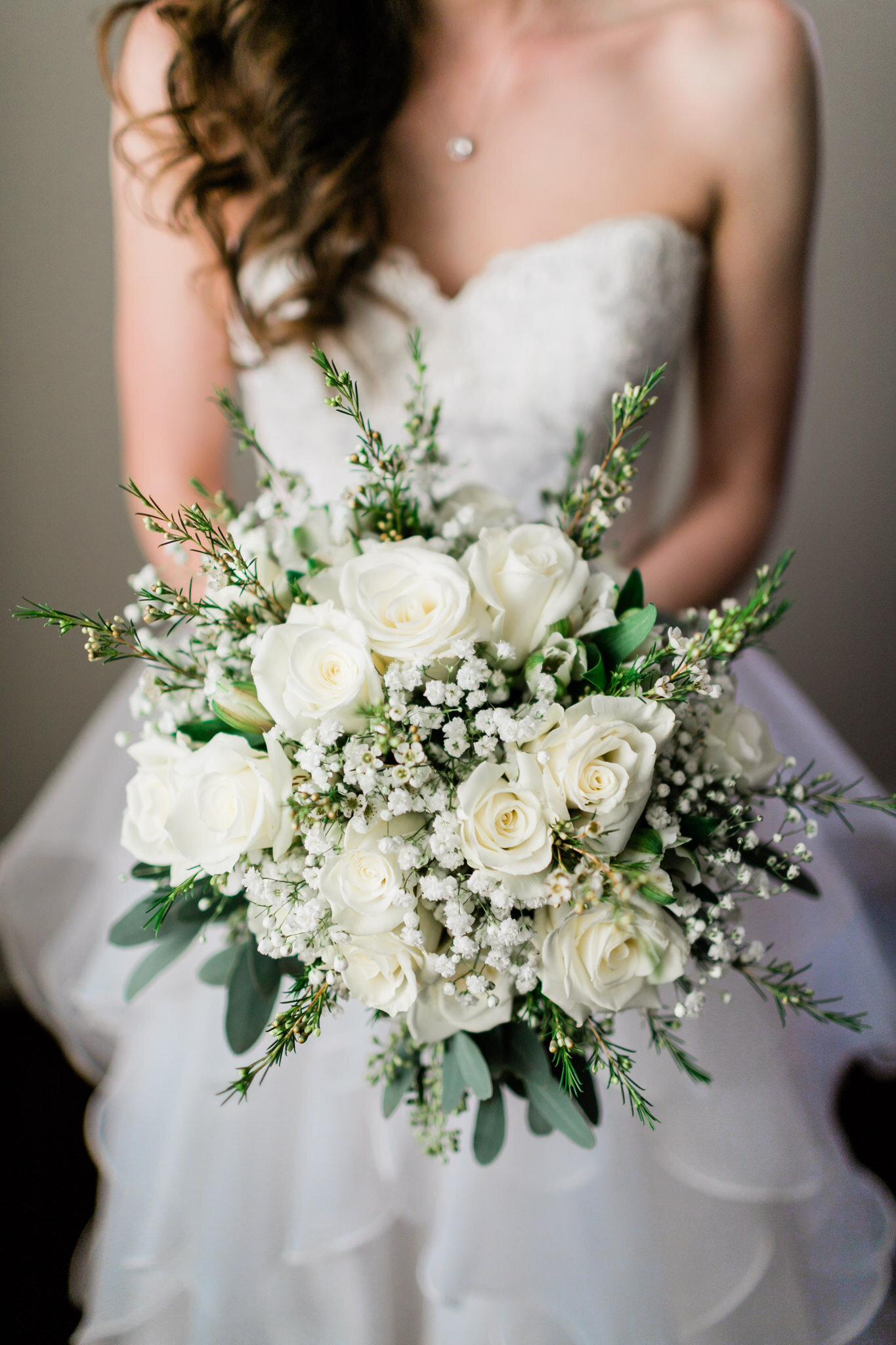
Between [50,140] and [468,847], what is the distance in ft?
4.31

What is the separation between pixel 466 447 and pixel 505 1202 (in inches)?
33.2

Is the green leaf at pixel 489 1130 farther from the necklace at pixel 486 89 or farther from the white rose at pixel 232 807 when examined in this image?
the necklace at pixel 486 89

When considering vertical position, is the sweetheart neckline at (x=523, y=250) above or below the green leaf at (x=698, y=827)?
above

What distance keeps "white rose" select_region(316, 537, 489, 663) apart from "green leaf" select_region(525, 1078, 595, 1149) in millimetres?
344

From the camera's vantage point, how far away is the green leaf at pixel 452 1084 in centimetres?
62

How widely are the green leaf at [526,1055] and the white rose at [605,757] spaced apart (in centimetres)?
20

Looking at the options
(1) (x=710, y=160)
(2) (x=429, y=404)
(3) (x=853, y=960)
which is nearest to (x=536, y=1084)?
(3) (x=853, y=960)

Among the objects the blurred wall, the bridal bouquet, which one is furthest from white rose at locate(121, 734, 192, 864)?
the blurred wall

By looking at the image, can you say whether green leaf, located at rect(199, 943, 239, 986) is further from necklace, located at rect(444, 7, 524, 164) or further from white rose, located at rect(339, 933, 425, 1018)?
necklace, located at rect(444, 7, 524, 164)

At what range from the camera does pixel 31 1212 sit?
1447 millimetres

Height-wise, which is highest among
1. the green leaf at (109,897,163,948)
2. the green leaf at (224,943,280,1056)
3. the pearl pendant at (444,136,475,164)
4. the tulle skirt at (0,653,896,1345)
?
the pearl pendant at (444,136,475,164)

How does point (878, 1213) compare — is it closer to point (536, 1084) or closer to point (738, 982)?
point (738, 982)

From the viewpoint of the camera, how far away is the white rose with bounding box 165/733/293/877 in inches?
20.2

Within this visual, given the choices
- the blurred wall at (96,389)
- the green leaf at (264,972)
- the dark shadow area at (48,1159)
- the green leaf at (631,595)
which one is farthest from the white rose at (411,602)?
the dark shadow area at (48,1159)
